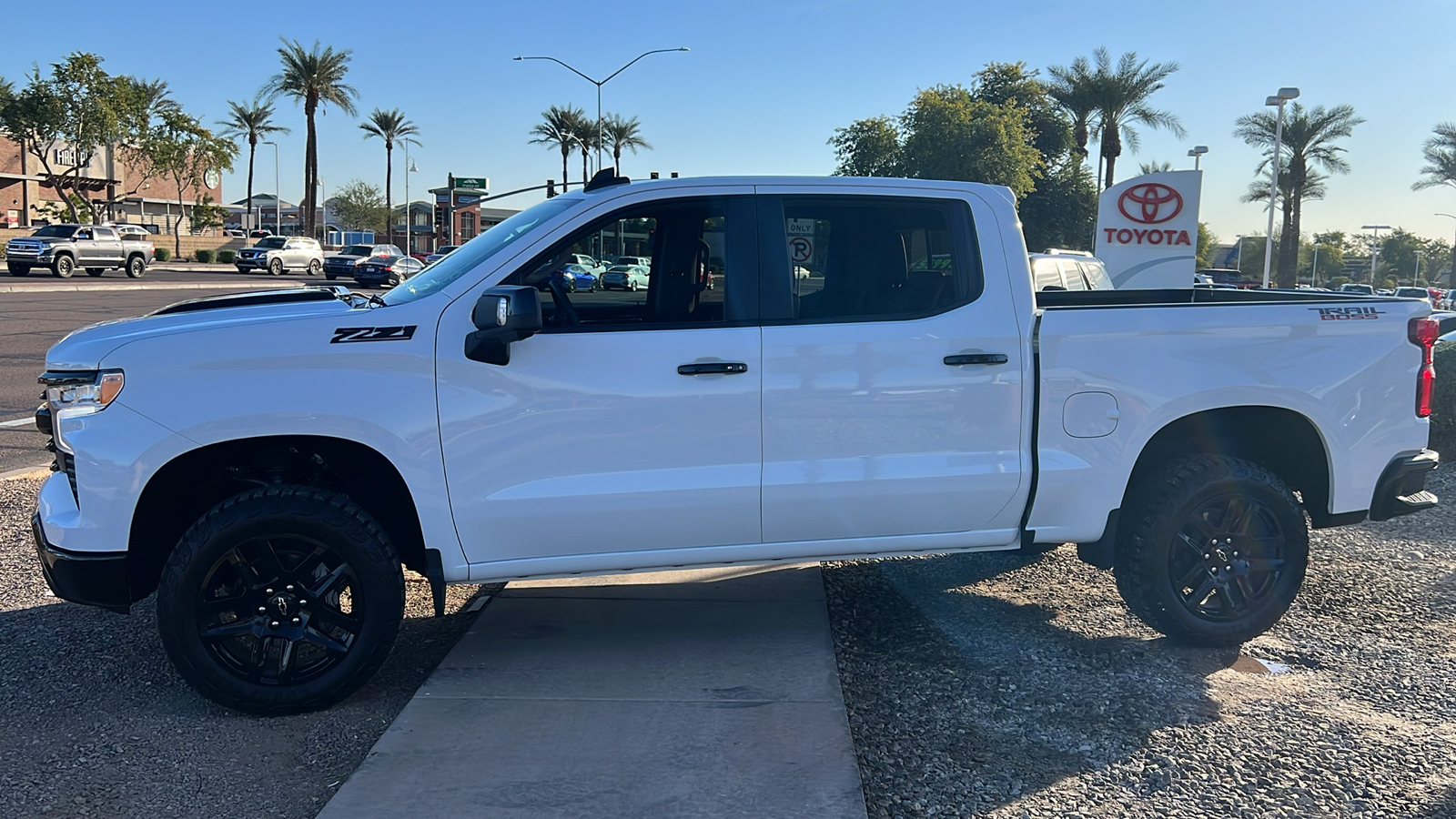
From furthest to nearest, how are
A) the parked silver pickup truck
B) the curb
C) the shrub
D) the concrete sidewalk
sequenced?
the parked silver pickup truck
the curb
the shrub
the concrete sidewalk

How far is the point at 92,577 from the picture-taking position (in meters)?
3.95

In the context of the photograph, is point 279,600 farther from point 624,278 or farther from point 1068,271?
point 1068,271

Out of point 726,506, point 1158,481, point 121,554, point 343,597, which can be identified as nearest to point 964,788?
point 726,506

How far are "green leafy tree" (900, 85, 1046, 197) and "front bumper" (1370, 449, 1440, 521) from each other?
4027 cm

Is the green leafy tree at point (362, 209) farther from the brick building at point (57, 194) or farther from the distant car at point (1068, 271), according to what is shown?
the distant car at point (1068, 271)

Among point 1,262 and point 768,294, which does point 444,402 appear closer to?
point 768,294

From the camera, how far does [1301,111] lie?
46344mm

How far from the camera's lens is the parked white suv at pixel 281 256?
45.7m

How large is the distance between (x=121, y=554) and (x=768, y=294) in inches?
99.4

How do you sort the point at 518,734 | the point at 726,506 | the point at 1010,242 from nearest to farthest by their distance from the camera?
the point at 518,734 → the point at 726,506 → the point at 1010,242

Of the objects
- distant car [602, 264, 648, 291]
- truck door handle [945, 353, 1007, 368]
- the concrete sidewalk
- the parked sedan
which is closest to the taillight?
truck door handle [945, 353, 1007, 368]

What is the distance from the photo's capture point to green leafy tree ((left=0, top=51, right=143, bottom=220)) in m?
50.8

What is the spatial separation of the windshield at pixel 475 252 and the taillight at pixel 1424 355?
3.60 metres

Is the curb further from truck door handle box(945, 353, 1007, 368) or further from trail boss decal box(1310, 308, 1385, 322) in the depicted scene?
trail boss decal box(1310, 308, 1385, 322)
